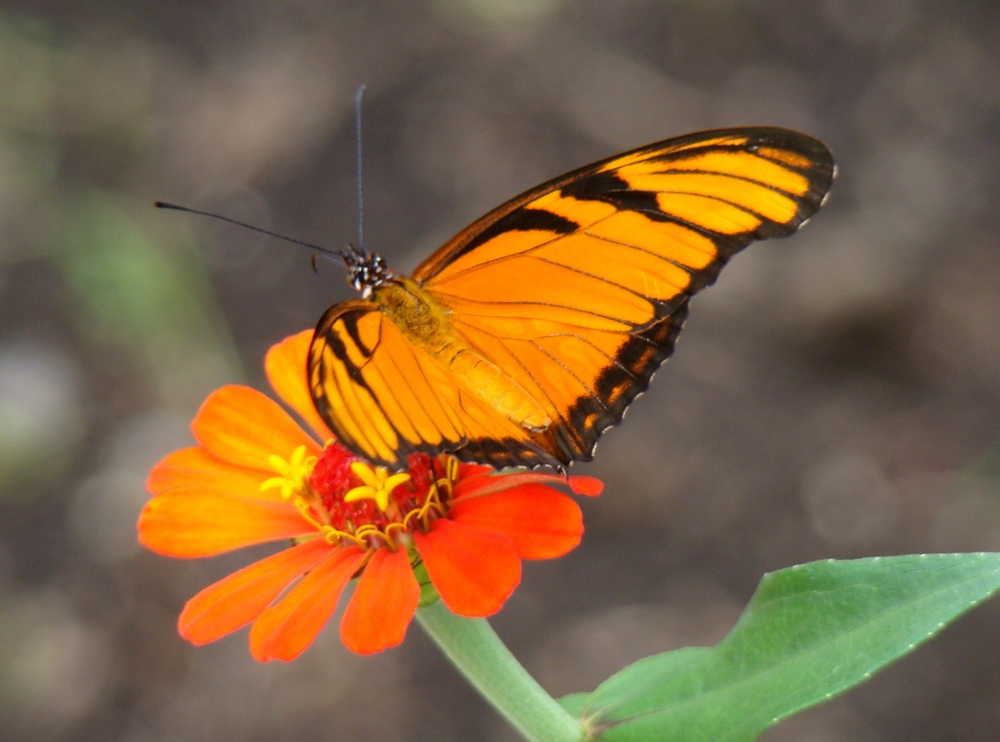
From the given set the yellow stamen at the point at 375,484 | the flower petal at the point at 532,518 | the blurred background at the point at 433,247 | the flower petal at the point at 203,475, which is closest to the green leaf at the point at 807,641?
the flower petal at the point at 532,518

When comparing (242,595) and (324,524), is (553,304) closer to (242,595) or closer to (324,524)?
(324,524)

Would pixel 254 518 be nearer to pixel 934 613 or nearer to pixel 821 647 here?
pixel 821 647

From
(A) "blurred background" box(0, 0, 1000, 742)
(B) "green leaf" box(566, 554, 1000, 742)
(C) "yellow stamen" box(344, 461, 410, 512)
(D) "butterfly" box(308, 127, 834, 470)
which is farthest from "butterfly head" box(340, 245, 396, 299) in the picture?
(A) "blurred background" box(0, 0, 1000, 742)

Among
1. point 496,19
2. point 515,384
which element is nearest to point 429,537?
point 515,384

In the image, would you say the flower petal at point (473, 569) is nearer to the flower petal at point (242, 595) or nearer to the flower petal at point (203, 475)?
the flower petal at point (242, 595)

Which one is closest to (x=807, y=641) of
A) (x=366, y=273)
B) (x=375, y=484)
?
(x=375, y=484)
